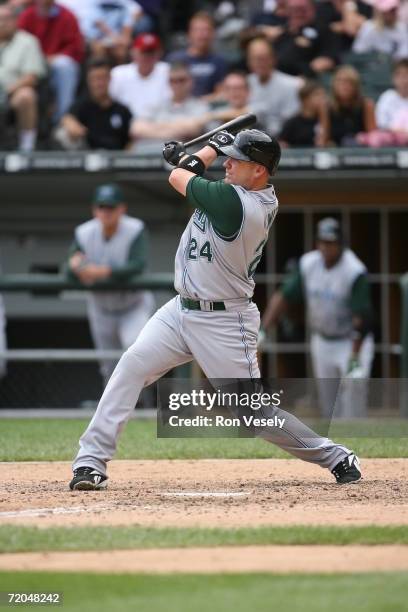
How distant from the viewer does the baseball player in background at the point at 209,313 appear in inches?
221

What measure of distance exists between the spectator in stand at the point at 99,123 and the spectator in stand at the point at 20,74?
1.18ft

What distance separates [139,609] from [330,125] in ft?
29.0

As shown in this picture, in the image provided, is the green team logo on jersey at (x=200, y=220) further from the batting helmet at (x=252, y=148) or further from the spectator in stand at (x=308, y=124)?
the spectator in stand at (x=308, y=124)

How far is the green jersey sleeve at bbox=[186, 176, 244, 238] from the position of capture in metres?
5.45

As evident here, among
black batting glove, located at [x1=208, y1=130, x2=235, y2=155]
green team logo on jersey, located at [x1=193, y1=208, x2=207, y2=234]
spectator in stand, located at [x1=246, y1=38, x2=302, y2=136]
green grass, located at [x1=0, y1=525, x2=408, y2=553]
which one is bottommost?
green grass, located at [x1=0, y1=525, x2=408, y2=553]

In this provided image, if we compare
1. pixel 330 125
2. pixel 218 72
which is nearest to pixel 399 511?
pixel 330 125

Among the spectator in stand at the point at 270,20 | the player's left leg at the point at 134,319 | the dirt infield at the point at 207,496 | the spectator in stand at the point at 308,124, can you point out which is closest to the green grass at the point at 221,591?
the dirt infield at the point at 207,496

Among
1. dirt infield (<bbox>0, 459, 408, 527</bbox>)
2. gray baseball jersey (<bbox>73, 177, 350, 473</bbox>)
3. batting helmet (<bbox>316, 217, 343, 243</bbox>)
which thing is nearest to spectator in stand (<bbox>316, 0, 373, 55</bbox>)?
batting helmet (<bbox>316, 217, 343, 243</bbox>)

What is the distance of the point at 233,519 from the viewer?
4957mm

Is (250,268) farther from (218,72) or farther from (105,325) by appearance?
(218,72)

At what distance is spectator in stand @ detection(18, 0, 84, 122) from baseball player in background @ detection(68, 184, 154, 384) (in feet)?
8.68

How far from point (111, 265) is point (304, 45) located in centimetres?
394

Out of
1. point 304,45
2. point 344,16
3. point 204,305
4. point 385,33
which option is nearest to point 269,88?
point 304,45

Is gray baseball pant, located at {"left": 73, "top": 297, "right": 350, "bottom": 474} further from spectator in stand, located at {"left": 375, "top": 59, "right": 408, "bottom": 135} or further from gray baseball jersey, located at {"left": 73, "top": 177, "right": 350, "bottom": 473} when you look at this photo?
spectator in stand, located at {"left": 375, "top": 59, "right": 408, "bottom": 135}
